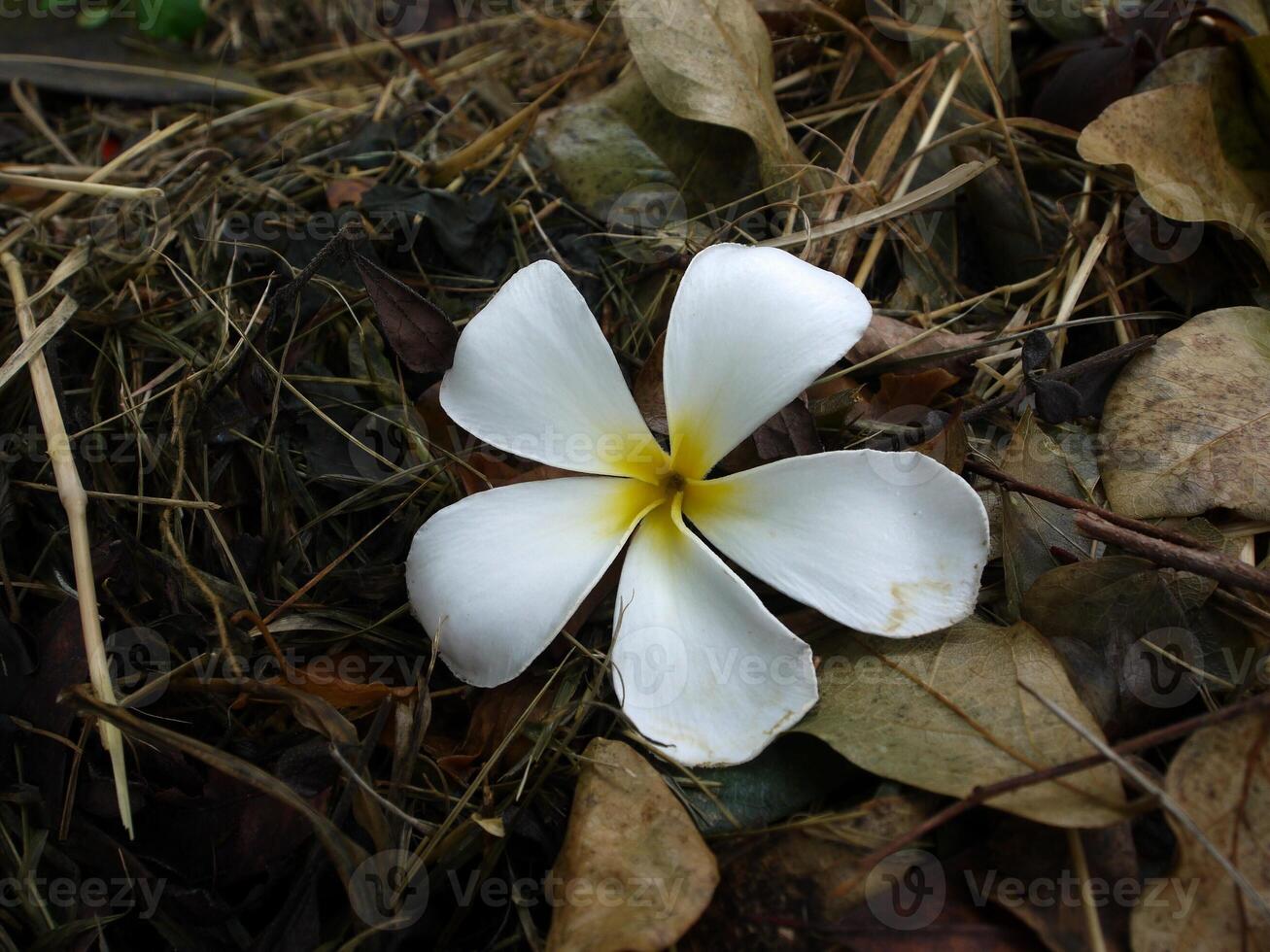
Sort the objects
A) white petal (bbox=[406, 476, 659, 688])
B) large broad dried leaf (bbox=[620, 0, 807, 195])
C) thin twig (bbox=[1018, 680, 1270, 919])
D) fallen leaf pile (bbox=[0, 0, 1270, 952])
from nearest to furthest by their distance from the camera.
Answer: thin twig (bbox=[1018, 680, 1270, 919])
fallen leaf pile (bbox=[0, 0, 1270, 952])
white petal (bbox=[406, 476, 659, 688])
large broad dried leaf (bbox=[620, 0, 807, 195])

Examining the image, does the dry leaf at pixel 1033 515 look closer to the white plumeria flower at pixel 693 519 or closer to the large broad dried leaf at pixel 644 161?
the white plumeria flower at pixel 693 519

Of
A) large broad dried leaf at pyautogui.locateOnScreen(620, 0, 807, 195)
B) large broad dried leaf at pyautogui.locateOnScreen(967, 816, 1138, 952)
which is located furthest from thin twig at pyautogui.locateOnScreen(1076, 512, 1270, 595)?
large broad dried leaf at pyautogui.locateOnScreen(620, 0, 807, 195)

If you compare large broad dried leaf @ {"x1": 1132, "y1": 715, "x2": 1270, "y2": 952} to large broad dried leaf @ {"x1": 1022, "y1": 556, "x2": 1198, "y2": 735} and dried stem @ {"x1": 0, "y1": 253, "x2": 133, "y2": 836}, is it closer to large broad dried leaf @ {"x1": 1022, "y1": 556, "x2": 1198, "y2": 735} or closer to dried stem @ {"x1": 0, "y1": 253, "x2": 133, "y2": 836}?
large broad dried leaf @ {"x1": 1022, "y1": 556, "x2": 1198, "y2": 735}

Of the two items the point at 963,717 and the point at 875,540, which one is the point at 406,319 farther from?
the point at 963,717

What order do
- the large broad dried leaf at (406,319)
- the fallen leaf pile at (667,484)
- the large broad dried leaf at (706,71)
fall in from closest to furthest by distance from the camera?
the fallen leaf pile at (667,484), the large broad dried leaf at (406,319), the large broad dried leaf at (706,71)

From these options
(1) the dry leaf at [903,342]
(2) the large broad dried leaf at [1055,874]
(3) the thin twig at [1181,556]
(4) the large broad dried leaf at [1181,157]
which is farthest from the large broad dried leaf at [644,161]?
(2) the large broad dried leaf at [1055,874]

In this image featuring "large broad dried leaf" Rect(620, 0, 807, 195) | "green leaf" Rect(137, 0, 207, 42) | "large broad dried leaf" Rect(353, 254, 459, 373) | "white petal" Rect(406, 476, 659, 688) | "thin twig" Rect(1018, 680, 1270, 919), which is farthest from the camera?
"green leaf" Rect(137, 0, 207, 42)

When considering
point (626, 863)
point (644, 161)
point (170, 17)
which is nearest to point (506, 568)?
point (626, 863)
